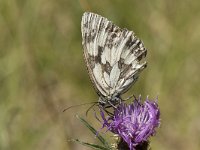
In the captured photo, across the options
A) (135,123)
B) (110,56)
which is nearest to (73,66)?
(110,56)

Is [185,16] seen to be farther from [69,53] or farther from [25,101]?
[25,101]

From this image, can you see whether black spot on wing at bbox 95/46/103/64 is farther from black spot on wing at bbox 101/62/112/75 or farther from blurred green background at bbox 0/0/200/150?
blurred green background at bbox 0/0/200/150

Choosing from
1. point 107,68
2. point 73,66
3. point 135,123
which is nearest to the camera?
point 135,123

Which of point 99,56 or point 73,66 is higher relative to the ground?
point 73,66

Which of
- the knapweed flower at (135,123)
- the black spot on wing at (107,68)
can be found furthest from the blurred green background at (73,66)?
the knapweed flower at (135,123)

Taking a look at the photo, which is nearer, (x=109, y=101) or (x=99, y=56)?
(x=109, y=101)

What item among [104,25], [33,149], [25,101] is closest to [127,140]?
[104,25]

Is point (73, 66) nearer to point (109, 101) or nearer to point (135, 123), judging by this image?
point (109, 101)

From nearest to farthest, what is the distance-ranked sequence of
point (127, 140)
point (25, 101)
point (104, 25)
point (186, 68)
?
point (127, 140) → point (104, 25) → point (25, 101) → point (186, 68)
